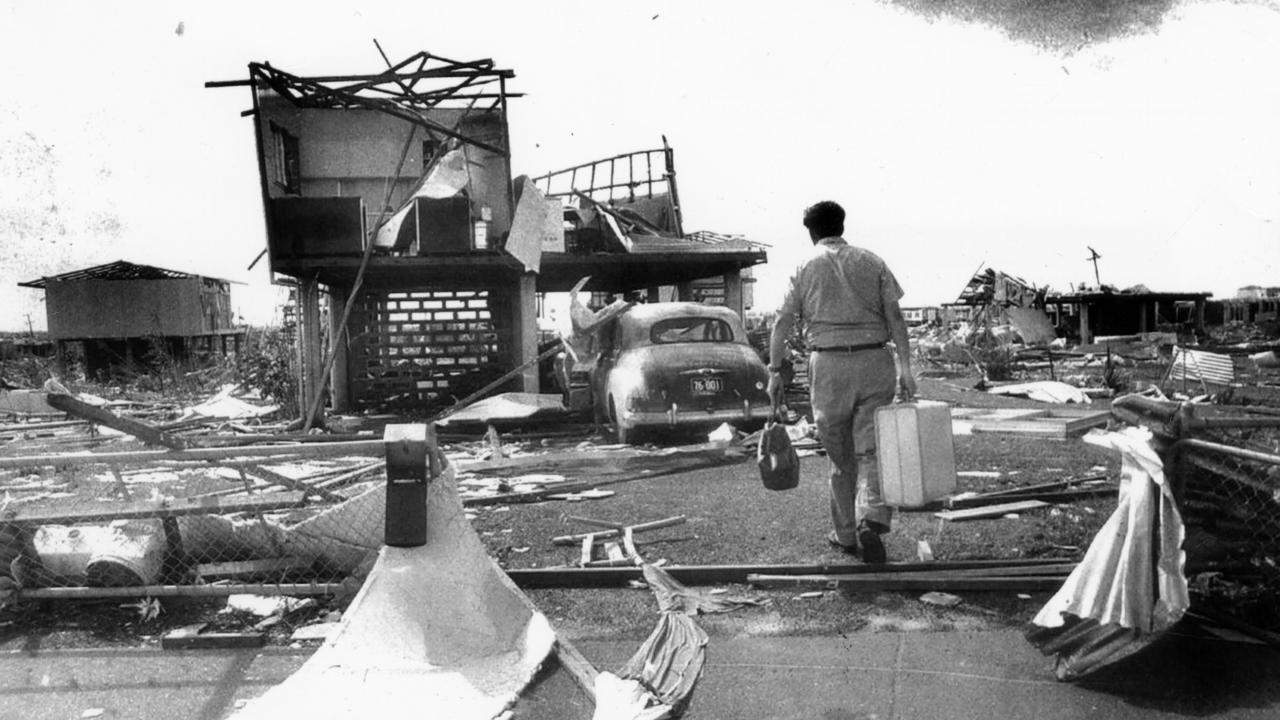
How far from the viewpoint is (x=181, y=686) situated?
4039 millimetres

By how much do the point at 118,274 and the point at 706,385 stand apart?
28.9 meters

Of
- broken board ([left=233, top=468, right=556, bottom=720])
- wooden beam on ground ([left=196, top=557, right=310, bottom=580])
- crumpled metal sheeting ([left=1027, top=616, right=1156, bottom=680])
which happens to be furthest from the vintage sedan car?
crumpled metal sheeting ([left=1027, top=616, right=1156, bottom=680])

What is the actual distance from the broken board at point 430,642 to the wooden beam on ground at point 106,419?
1.21 meters

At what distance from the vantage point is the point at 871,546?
544cm

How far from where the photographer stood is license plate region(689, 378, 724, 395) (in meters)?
11.6

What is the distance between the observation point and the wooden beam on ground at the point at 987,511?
22.4 feet

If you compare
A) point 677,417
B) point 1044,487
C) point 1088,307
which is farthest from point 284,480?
point 1088,307

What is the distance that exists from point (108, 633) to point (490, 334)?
43.3 ft

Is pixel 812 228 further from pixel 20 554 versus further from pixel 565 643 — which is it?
pixel 20 554

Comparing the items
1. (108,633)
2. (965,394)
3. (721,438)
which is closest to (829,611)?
(108,633)

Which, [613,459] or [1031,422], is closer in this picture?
[613,459]

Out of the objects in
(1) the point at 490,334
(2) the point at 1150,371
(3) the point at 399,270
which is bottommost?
(2) the point at 1150,371

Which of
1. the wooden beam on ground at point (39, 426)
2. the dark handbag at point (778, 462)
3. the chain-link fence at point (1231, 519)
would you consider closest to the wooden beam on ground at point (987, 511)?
the dark handbag at point (778, 462)

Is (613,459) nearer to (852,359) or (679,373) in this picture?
(679,373)
